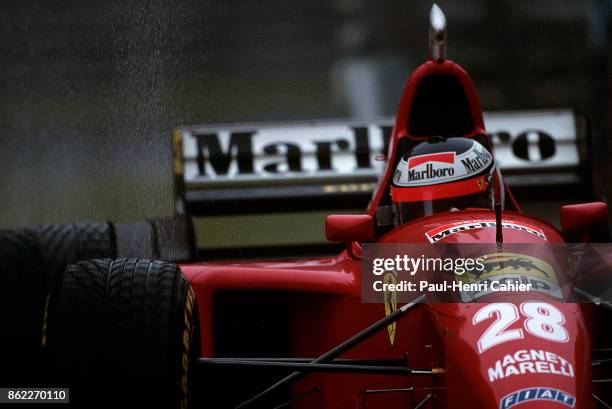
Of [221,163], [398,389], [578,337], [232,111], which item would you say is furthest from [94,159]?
[578,337]

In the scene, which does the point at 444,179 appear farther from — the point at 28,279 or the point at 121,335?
the point at 28,279

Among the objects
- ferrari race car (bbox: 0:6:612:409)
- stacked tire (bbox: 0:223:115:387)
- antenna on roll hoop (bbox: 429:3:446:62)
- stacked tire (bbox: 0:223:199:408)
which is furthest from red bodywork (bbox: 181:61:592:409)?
stacked tire (bbox: 0:223:115:387)

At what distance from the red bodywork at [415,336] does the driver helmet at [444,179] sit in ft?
0.36

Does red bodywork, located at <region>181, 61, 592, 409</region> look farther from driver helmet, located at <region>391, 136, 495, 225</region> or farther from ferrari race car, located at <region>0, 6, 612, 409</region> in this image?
driver helmet, located at <region>391, 136, 495, 225</region>

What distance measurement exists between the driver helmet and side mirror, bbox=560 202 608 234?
33 centimetres

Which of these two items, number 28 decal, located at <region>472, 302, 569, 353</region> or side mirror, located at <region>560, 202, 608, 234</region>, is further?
side mirror, located at <region>560, 202, 608, 234</region>

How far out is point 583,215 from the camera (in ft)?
7.89

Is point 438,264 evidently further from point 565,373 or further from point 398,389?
point 565,373

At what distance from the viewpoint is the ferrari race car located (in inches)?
77.6

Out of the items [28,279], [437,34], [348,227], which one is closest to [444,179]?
[348,227]

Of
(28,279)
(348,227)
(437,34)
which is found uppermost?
(437,34)

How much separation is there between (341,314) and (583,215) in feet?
2.29

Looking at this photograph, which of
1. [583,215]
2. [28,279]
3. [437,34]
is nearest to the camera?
[583,215]

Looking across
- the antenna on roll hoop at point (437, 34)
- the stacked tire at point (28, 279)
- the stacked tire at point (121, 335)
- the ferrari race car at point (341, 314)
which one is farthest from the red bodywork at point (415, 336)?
the stacked tire at point (28, 279)
